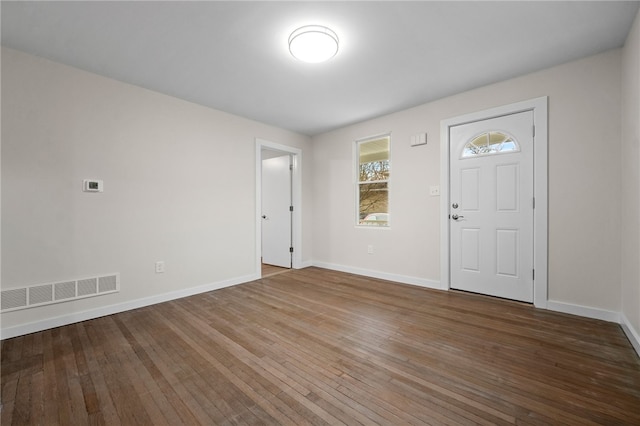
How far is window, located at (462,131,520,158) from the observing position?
300 centimetres

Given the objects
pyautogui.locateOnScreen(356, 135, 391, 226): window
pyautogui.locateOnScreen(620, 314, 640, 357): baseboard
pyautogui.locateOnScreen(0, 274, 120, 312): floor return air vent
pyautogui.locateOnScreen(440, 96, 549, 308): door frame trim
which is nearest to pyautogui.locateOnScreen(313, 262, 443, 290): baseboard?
pyautogui.locateOnScreen(356, 135, 391, 226): window

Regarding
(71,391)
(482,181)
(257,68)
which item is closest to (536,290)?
(482,181)

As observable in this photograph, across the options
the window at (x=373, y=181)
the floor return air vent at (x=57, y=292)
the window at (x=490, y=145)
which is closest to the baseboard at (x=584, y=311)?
the window at (x=490, y=145)

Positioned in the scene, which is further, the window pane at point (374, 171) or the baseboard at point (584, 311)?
the window pane at point (374, 171)

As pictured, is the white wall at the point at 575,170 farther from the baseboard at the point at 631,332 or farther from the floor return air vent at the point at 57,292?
the floor return air vent at the point at 57,292

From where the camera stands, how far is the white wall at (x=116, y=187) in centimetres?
232

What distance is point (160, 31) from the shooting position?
2.08 m

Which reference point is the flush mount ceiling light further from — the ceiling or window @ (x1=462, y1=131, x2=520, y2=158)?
window @ (x1=462, y1=131, x2=520, y2=158)

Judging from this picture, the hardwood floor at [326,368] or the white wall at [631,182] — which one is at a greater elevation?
the white wall at [631,182]

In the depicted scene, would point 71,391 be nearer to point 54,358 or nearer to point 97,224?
point 54,358

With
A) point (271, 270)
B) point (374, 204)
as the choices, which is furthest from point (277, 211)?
point (374, 204)

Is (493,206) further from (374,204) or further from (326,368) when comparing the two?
(326,368)

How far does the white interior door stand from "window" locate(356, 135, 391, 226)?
4.35ft

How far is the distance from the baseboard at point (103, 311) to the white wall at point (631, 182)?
13.3 ft
